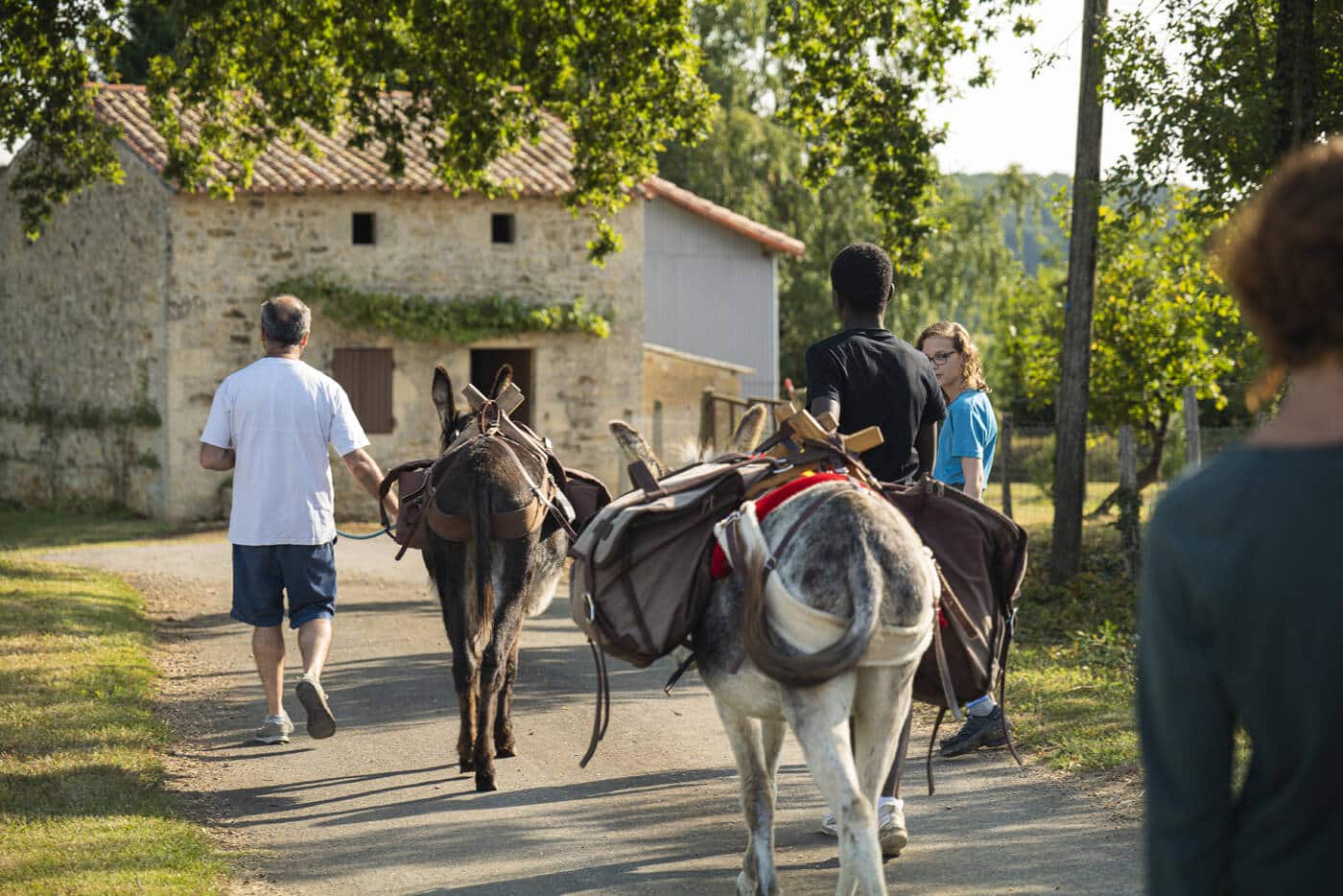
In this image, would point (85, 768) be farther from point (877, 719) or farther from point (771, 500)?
point (877, 719)

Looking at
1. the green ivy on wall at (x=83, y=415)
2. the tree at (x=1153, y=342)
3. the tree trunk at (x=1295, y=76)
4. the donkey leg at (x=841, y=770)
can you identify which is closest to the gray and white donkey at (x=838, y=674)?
the donkey leg at (x=841, y=770)

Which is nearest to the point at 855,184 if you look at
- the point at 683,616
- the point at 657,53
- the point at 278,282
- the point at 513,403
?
the point at 278,282

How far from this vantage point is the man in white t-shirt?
22.5 feet

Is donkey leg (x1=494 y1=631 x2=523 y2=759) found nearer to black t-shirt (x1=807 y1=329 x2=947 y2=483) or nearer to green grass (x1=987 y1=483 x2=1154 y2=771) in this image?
black t-shirt (x1=807 y1=329 x2=947 y2=483)

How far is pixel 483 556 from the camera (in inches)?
254

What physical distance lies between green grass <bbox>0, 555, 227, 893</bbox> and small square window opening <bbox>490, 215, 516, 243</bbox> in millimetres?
13765

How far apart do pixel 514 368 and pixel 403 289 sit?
280cm

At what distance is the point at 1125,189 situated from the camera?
11.1 metres

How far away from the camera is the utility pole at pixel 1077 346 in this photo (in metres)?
12.9

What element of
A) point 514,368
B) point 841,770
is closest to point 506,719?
point 841,770

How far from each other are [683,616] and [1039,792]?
109 inches

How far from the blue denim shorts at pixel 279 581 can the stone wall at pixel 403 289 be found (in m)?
15.9

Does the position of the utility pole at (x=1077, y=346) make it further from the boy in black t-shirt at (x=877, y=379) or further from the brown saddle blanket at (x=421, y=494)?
the boy in black t-shirt at (x=877, y=379)

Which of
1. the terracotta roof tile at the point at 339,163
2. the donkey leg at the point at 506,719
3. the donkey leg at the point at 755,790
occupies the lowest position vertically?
the donkey leg at the point at 506,719
